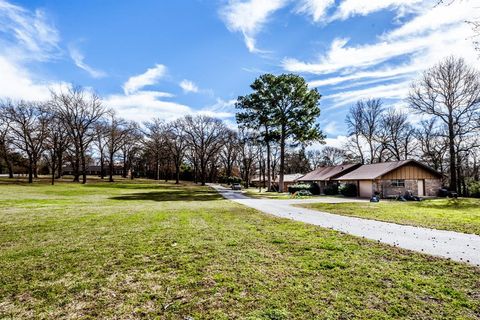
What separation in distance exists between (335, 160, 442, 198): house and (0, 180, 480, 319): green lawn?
24973 mm

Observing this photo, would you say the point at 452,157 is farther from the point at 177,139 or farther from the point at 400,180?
the point at 177,139

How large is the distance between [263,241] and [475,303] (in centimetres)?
458

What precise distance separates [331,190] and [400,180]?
817 cm

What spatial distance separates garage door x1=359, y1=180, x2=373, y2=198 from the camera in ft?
101

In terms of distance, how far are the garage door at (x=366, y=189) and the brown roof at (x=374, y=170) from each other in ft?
2.19

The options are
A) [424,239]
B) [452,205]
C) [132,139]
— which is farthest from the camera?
[132,139]

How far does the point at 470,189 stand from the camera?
1299 inches

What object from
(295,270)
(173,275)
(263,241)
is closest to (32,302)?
(173,275)

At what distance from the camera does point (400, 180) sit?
100 feet

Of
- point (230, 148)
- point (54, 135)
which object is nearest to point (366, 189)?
point (230, 148)

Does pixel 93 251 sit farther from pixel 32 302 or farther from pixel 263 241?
pixel 263 241

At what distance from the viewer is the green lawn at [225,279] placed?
380 centimetres

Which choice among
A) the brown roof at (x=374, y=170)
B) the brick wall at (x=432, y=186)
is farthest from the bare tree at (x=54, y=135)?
the brick wall at (x=432, y=186)

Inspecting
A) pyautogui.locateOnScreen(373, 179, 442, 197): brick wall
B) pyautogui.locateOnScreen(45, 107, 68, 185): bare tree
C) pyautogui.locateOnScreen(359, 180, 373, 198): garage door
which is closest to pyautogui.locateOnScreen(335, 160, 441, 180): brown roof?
pyautogui.locateOnScreen(359, 180, 373, 198): garage door
